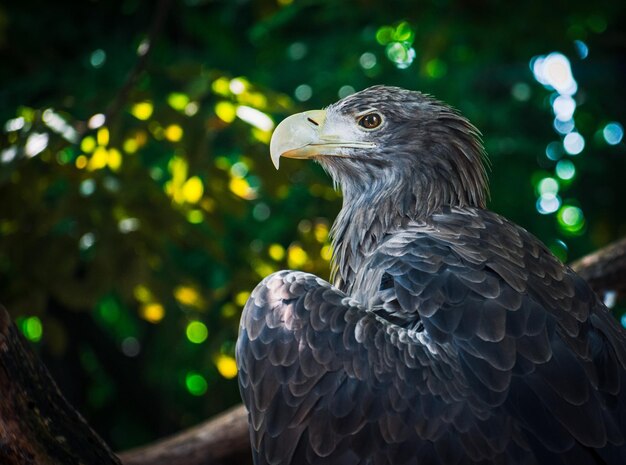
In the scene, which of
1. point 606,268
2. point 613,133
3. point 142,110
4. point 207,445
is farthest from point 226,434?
point 613,133

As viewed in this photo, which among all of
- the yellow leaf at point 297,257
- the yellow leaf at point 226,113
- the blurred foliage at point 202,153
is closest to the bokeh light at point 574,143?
the blurred foliage at point 202,153

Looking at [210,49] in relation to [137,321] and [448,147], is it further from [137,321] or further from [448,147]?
[448,147]

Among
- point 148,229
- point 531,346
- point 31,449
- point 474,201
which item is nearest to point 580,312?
point 531,346

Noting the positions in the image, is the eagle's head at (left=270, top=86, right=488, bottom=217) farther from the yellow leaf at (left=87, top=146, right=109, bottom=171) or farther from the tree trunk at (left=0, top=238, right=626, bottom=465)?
the yellow leaf at (left=87, top=146, right=109, bottom=171)

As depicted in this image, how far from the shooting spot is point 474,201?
437 centimetres

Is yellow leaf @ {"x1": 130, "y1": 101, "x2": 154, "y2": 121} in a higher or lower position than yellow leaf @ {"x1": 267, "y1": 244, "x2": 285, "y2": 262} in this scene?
higher

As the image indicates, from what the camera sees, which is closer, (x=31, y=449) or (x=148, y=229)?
(x=31, y=449)

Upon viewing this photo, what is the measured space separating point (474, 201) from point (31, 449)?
2360 mm

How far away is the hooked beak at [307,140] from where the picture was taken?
4.27m

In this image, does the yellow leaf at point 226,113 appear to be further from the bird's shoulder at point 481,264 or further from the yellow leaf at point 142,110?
the bird's shoulder at point 481,264

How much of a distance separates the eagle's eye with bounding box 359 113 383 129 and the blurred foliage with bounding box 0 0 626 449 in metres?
1.43

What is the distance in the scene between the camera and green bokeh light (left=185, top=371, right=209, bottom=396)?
27.3 feet

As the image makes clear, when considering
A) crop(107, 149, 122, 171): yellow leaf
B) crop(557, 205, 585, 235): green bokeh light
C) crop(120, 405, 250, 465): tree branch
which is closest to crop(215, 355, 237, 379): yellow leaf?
crop(120, 405, 250, 465): tree branch

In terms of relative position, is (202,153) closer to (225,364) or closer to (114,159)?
(114,159)
